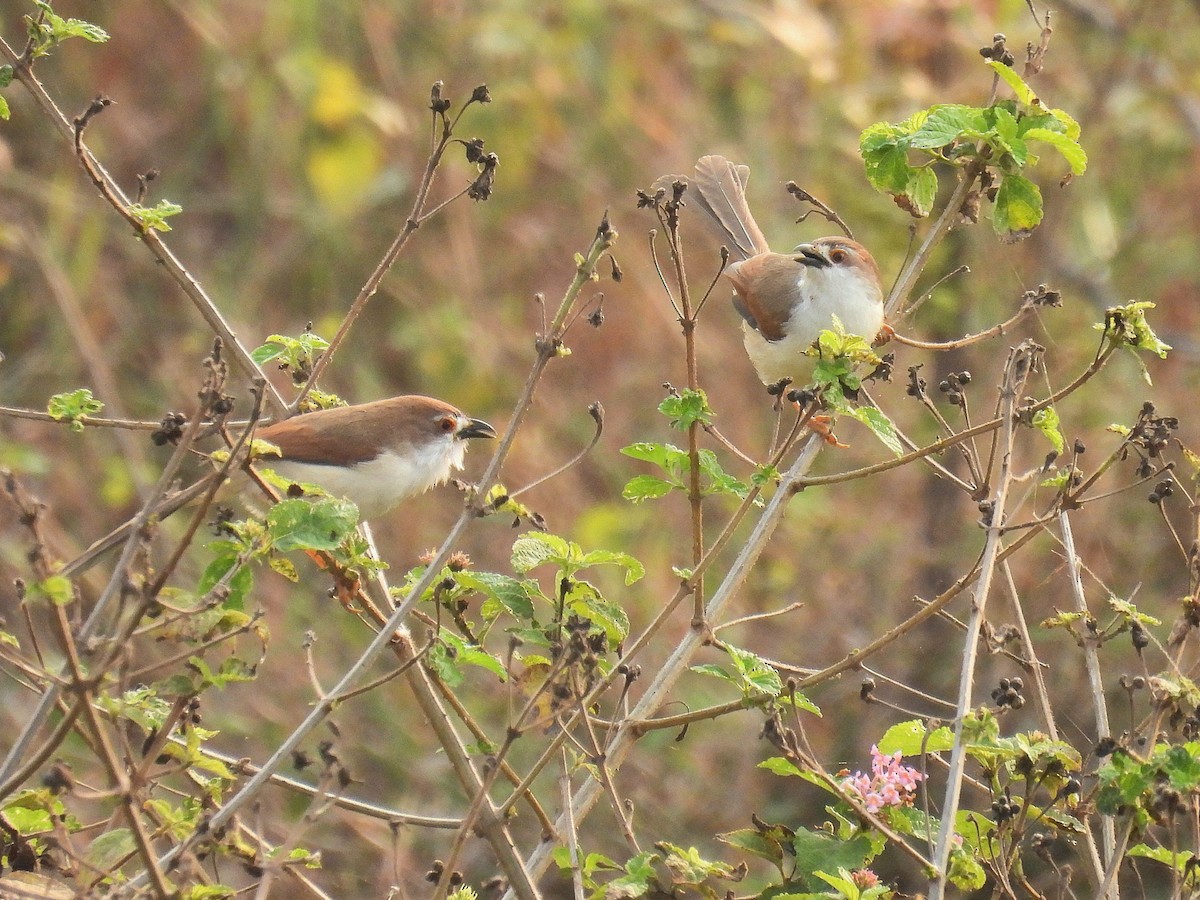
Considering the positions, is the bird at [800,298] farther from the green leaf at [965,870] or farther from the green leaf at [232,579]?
the green leaf at [232,579]

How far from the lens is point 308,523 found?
8.62 ft

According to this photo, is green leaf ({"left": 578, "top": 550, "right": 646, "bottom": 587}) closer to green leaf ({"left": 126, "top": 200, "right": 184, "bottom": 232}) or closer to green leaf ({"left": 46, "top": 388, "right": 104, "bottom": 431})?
green leaf ({"left": 46, "top": 388, "right": 104, "bottom": 431})

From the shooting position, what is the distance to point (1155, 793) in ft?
8.27

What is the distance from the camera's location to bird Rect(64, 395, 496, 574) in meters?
4.95

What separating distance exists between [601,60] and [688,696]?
16.2 ft

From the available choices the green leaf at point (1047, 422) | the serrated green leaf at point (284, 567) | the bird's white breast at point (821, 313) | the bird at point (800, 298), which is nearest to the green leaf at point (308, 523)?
the serrated green leaf at point (284, 567)

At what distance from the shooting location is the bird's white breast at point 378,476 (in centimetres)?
494

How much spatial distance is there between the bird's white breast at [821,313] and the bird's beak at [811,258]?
0.02 meters

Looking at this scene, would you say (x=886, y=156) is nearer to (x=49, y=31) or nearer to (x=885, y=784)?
(x=885, y=784)

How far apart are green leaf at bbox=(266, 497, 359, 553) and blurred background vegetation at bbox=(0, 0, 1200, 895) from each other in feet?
17.7

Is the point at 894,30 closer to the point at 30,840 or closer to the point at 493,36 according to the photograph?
the point at 493,36

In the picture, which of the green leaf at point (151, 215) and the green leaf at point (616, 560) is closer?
the green leaf at point (616, 560)

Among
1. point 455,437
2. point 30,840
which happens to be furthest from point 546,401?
point 30,840

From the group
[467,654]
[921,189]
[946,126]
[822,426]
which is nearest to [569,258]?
[822,426]
